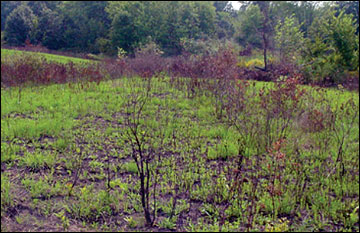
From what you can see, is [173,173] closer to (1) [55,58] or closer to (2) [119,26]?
(2) [119,26]

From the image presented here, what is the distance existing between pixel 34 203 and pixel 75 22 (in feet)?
19.1

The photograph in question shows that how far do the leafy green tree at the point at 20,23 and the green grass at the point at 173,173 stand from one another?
2161mm

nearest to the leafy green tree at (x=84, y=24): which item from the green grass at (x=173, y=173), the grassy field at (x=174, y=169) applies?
the grassy field at (x=174, y=169)

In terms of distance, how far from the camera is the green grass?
3.00 m

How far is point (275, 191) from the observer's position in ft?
10.6

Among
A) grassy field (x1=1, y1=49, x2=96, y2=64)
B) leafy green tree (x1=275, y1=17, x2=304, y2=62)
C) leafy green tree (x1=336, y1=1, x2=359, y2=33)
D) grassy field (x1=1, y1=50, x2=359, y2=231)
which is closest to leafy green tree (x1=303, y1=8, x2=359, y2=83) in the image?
leafy green tree (x1=336, y1=1, x2=359, y2=33)

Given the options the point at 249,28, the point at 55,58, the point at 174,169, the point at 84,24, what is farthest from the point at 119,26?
the point at 249,28

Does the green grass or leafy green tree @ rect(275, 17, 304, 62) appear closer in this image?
the green grass

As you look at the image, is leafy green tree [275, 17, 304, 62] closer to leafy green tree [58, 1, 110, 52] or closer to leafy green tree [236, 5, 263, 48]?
leafy green tree [236, 5, 263, 48]

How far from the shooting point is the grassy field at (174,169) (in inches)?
118

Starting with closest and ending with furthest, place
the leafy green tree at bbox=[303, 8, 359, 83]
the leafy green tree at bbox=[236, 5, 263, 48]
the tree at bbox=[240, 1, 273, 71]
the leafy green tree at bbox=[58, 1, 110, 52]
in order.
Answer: the leafy green tree at bbox=[58, 1, 110, 52], the tree at bbox=[240, 1, 273, 71], the leafy green tree at bbox=[236, 5, 263, 48], the leafy green tree at bbox=[303, 8, 359, 83]

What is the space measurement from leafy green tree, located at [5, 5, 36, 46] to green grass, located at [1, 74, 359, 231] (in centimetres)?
216

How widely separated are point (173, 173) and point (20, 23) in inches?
250

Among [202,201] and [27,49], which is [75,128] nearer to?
[202,201]
